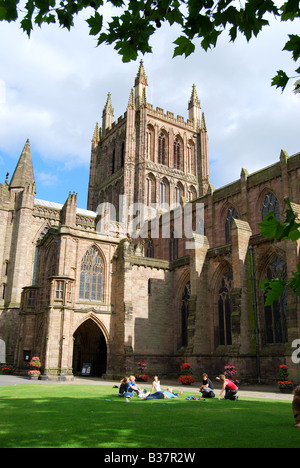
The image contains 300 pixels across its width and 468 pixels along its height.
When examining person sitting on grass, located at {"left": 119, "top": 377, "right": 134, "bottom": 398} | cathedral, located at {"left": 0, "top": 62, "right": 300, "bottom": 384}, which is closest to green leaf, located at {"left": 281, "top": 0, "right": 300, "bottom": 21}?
person sitting on grass, located at {"left": 119, "top": 377, "right": 134, "bottom": 398}

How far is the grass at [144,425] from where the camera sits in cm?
760

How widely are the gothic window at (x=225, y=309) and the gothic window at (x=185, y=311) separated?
406 centimetres

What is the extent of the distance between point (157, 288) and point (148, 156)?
105 feet

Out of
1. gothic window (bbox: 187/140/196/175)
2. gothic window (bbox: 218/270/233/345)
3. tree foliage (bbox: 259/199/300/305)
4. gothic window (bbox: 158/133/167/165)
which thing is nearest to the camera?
tree foliage (bbox: 259/199/300/305)

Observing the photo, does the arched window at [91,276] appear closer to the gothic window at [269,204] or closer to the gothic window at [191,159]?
the gothic window at [269,204]

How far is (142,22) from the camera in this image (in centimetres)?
488

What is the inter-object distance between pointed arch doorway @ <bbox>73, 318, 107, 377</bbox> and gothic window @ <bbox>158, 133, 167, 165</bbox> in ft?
114

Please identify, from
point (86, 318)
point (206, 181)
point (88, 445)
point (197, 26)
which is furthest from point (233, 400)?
point (206, 181)

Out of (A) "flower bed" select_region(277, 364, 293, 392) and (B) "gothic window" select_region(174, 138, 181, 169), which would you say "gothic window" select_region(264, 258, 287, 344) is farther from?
(B) "gothic window" select_region(174, 138, 181, 169)

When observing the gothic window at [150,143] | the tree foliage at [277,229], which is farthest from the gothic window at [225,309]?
the gothic window at [150,143]

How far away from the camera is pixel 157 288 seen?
33.5 m

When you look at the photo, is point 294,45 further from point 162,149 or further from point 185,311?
point 162,149

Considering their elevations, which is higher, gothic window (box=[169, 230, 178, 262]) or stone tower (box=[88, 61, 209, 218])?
stone tower (box=[88, 61, 209, 218])

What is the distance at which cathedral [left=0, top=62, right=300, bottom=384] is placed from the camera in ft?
82.6
